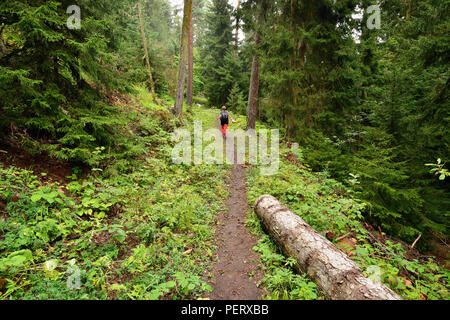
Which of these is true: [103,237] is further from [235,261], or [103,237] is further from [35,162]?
[235,261]

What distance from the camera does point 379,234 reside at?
6.05m

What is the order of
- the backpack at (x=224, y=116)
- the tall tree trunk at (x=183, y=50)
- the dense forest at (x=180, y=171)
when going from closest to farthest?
the dense forest at (x=180, y=171) < the tall tree trunk at (x=183, y=50) < the backpack at (x=224, y=116)

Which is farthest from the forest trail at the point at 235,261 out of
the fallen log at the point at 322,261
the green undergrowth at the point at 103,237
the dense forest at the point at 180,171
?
the fallen log at the point at 322,261

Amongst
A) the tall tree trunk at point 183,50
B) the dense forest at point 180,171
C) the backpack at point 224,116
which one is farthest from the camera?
the backpack at point 224,116

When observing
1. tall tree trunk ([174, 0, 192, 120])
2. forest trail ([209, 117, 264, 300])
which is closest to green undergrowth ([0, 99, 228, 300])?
forest trail ([209, 117, 264, 300])

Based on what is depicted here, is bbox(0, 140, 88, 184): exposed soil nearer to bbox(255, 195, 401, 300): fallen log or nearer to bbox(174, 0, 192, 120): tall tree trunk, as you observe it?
bbox(255, 195, 401, 300): fallen log

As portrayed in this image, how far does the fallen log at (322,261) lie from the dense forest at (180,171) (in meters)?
0.25

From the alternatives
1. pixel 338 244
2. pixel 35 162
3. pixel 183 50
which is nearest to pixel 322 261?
pixel 338 244

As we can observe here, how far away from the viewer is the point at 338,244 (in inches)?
188

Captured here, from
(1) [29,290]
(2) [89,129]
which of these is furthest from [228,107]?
(1) [29,290]

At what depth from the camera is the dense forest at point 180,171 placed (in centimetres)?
361

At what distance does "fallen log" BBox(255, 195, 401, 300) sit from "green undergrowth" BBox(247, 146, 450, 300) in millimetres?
217

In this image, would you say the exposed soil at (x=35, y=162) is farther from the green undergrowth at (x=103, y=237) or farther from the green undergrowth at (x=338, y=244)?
the green undergrowth at (x=338, y=244)

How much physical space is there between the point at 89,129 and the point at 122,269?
14.7ft
